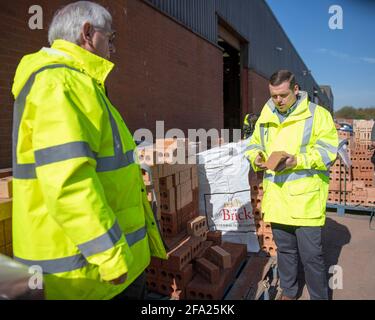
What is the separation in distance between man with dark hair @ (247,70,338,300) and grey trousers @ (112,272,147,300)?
5.19ft

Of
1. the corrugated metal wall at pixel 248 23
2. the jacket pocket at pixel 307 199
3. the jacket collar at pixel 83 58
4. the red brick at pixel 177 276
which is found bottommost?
the red brick at pixel 177 276

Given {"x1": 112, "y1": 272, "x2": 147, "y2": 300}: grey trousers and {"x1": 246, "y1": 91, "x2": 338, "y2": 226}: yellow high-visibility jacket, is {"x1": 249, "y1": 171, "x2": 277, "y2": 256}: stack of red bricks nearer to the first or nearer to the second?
{"x1": 246, "y1": 91, "x2": 338, "y2": 226}: yellow high-visibility jacket

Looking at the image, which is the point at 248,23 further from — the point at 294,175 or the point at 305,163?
the point at 305,163

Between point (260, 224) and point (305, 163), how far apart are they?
2134 millimetres

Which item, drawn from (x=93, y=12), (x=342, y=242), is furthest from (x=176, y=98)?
(x=93, y=12)

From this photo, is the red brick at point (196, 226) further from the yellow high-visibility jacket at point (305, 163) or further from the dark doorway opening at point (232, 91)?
the dark doorway opening at point (232, 91)

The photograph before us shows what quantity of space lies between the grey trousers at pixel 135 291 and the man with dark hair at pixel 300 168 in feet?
5.19

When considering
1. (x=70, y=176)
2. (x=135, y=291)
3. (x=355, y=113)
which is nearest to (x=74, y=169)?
(x=70, y=176)

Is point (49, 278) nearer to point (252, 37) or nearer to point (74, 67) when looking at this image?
point (74, 67)

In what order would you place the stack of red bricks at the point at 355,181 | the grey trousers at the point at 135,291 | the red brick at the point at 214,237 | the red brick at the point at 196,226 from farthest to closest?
the stack of red bricks at the point at 355,181 → the red brick at the point at 214,237 → the red brick at the point at 196,226 → the grey trousers at the point at 135,291

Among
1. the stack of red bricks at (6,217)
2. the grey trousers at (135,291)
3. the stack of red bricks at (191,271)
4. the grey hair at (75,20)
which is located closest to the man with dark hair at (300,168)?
the stack of red bricks at (191,271)

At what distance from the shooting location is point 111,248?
1.56 m

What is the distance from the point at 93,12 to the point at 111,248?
1.21 meters

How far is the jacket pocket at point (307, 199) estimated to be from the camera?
323cm
